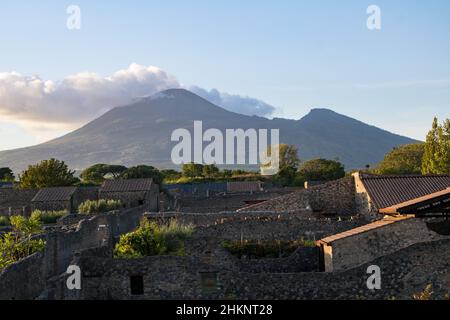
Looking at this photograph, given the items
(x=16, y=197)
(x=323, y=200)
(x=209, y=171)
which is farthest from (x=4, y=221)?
(x=209, y=171)

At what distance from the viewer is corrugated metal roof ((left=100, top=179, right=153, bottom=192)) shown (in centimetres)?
4803

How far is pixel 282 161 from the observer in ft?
346

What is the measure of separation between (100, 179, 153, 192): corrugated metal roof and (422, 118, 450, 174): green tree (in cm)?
2424

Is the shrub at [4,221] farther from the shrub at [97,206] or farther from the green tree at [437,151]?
the green tree at [437,151]

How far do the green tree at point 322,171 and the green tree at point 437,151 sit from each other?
80.1 ft

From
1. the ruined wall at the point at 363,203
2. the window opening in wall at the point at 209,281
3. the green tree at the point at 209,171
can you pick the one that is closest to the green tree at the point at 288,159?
the green tree at the point at 209,171

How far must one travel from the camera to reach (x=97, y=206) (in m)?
42.4

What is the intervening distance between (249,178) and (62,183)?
79.6ft

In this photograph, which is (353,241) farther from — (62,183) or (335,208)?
(62,183)

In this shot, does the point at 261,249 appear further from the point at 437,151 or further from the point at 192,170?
the point at 192,170

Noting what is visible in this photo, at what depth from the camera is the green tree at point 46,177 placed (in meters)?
70.2

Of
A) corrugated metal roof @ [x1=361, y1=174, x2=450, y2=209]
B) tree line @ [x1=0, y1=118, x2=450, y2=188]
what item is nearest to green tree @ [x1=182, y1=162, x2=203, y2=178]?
tree line @ [x1=0, y1=118, x2=450, y2=188]

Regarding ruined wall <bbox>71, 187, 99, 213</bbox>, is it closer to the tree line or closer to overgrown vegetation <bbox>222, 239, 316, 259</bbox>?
the tree line

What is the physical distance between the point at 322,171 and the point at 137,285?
Answer: 229ft
